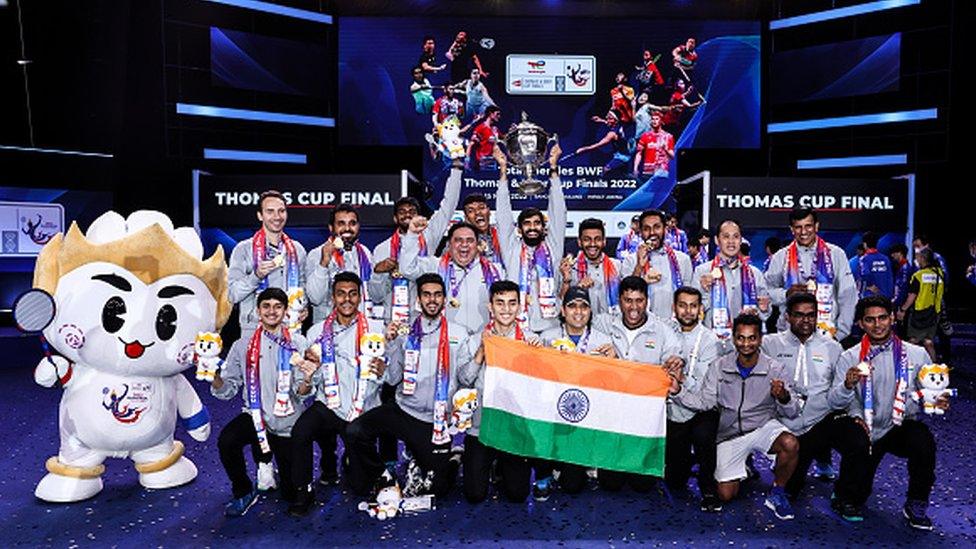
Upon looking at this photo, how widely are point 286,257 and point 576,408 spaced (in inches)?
80.4

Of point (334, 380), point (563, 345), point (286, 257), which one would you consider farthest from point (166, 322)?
point (563, 345)

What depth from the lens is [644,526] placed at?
12.9 feet

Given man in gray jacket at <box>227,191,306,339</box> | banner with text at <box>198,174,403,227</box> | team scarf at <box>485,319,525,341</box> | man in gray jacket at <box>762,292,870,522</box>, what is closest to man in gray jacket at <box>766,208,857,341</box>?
man in gray jacket at <box>762,292,870,522</box>

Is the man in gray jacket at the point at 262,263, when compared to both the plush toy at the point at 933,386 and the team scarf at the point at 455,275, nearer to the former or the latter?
the team scarf at the point at 455,275

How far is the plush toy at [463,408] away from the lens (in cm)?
410

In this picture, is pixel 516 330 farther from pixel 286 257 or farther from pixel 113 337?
pixel 113 337

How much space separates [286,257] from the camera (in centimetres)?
487

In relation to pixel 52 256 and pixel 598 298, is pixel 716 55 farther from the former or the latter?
pixel 52 256

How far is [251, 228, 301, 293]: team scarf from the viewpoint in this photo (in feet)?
15.8

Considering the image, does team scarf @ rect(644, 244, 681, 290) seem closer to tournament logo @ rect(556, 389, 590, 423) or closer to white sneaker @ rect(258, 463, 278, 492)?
tournament logo @ rect(556, 389, 590, 423)

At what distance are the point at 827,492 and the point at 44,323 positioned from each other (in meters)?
4.36

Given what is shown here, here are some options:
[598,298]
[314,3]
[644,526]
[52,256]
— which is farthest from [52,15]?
[644,526]

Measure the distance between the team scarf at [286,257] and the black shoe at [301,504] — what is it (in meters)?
1.33

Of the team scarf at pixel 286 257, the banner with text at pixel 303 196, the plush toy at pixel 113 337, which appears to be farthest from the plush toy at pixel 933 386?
the banner with text at pixel 303 196
